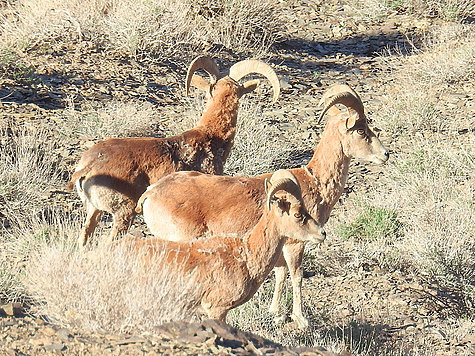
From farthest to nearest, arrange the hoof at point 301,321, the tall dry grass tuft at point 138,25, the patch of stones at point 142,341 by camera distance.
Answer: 1. the tall dry grass tuft at point 138,25
2. the hoof at point 301,321
3. the patch of stones at point 142,341

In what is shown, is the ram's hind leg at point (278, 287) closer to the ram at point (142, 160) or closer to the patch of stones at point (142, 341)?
the ram at point (142, 160)

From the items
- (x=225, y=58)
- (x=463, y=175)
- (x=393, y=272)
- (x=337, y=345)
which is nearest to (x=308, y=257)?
(x=393, y=272)

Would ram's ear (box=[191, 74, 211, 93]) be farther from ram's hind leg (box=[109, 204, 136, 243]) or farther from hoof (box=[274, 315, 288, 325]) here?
hoof (box=[274, 315, 288, 325])

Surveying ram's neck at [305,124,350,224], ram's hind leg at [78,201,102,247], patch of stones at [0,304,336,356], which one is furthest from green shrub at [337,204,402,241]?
patch of stones at [0,304,336,356]

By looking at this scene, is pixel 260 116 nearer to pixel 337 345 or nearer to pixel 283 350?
pixel 337 345

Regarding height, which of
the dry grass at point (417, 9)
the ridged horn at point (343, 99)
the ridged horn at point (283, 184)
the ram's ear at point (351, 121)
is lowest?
the ridged horn at point (283, 184)

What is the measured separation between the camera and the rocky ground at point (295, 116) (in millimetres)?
5535

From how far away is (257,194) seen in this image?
7777 mm

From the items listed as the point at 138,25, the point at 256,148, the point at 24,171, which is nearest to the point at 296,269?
the point at 256,148

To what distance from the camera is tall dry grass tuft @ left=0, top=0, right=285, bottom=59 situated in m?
14.5

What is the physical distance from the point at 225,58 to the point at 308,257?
683cm

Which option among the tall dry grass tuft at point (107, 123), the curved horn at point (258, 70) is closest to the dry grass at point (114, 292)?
the curved horn at point (258, 70)

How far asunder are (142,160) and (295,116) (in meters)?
5.55

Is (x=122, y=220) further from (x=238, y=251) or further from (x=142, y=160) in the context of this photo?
(x=238, y=251)
